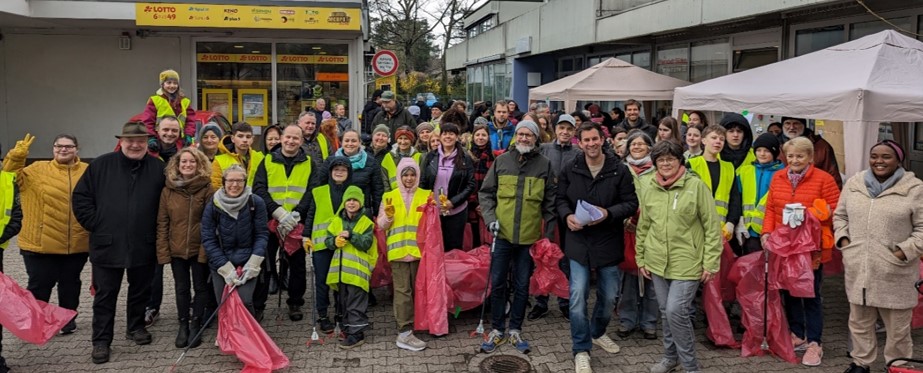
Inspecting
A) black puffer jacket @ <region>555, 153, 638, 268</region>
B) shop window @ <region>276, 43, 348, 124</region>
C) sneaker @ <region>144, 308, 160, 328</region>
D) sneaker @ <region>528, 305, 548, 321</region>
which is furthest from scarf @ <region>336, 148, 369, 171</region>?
shop window @ <region>276, 43, 348, 124</region>

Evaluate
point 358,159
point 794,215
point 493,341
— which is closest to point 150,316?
point 358,159

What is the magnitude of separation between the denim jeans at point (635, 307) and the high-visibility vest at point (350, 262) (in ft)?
7.02

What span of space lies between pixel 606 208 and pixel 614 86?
21.6 ft

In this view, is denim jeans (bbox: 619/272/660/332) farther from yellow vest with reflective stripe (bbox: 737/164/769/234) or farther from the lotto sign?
the lotto sign

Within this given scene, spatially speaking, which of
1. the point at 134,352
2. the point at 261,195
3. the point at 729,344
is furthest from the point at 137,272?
the point at 729,344

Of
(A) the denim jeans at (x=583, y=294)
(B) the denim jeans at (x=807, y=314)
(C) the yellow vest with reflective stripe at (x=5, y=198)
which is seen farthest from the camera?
(B) the denim jeans at (x=807, y=314)

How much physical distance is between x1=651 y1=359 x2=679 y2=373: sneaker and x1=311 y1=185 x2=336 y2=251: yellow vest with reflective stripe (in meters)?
2.70

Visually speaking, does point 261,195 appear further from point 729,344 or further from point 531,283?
point 729,344

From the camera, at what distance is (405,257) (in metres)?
5.39

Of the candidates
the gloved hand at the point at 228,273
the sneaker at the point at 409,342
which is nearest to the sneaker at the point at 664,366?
the sneaker at the point at 409,342

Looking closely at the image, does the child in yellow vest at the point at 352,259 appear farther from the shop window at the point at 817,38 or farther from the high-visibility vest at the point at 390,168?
the shop window at the point at 817,38

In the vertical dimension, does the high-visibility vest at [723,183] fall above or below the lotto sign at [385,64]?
below

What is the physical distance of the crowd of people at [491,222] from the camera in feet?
15.1

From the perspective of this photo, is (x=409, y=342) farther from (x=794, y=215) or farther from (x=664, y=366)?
(x=794, y=215)
